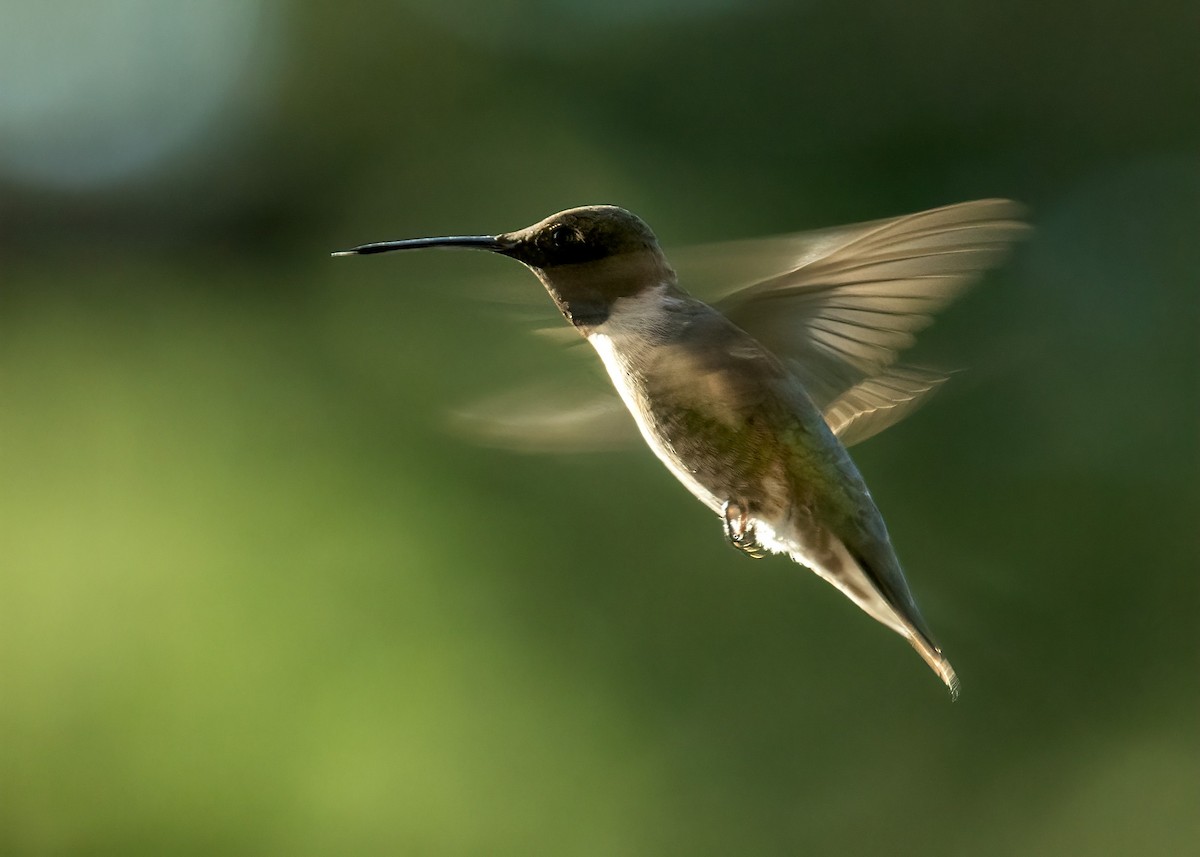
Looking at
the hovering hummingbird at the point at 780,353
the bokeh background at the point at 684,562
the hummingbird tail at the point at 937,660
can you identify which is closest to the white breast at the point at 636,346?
the hovering hummingbird at the point at 780,353

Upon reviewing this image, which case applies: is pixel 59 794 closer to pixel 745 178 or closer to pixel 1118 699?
pixel 745 178

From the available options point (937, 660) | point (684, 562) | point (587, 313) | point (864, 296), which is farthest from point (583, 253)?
point (684, 562)

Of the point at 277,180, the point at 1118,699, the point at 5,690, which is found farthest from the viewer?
the point at 277,180

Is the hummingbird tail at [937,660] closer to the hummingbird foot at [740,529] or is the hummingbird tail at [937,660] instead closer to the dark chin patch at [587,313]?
the hummingbird foot at [740,529]

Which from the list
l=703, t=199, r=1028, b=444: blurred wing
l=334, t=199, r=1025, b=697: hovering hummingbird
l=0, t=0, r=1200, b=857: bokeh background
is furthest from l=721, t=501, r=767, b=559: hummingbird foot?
l=0, t=0, r=1200, b=857: bokeh background

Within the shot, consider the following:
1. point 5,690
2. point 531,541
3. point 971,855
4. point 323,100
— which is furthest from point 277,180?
point 971,855

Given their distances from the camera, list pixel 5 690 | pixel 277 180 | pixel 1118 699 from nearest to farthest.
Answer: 1. pixel 1118 699
2. pixel 5 690
3. pixel 277 180

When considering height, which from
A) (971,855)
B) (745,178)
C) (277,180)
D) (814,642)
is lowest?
(971,855)
